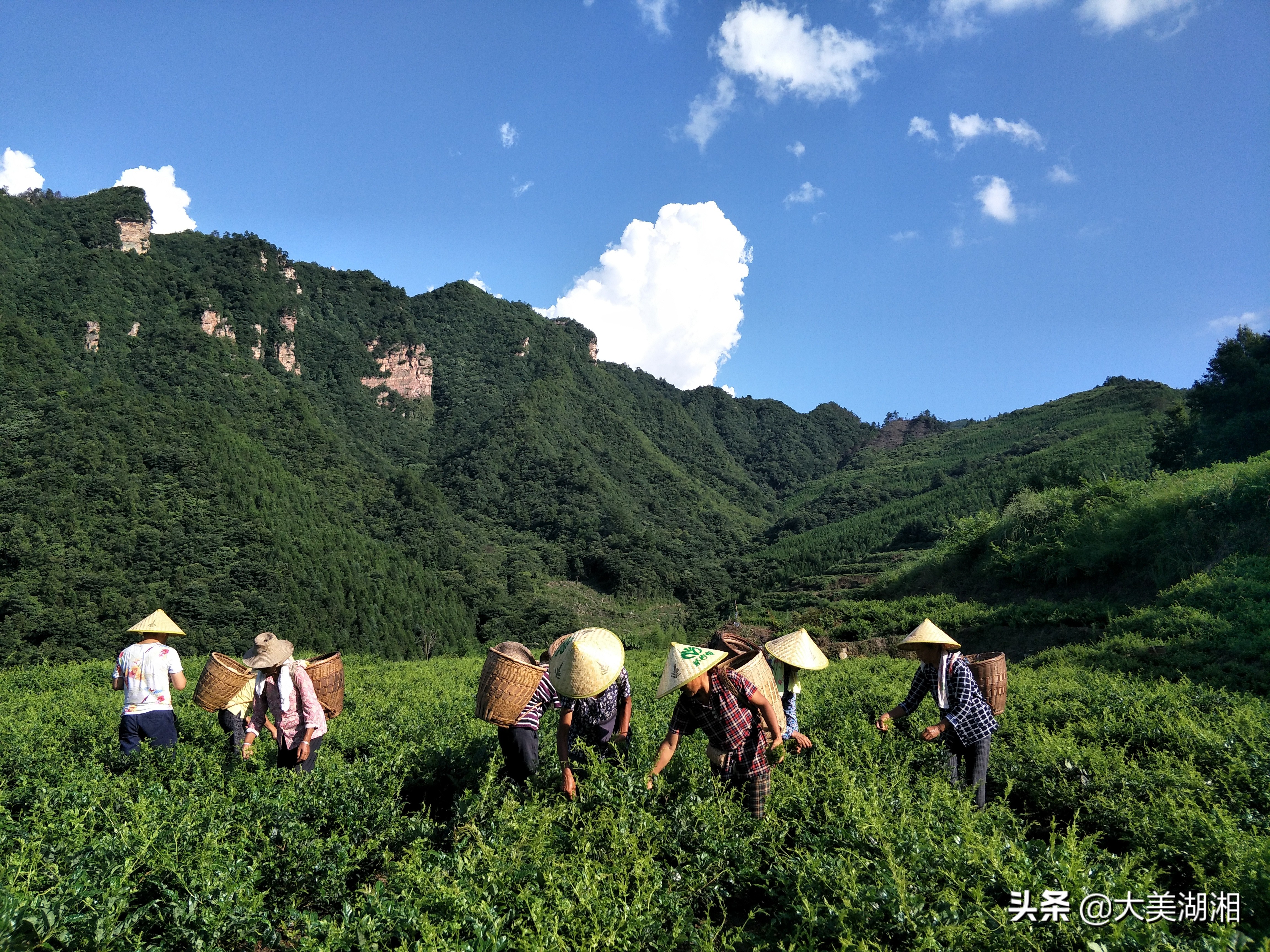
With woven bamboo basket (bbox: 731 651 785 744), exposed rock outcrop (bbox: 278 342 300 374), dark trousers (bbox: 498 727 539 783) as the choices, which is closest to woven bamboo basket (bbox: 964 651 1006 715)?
woven bamboo basket (bbox: 731 651 785 744)

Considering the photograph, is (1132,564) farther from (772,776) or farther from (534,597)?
(534,597)

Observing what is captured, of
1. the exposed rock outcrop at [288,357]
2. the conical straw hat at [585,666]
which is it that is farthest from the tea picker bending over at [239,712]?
the exposed rock outcrop at [288,357]

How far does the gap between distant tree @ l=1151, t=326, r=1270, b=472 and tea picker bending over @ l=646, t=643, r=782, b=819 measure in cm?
2756

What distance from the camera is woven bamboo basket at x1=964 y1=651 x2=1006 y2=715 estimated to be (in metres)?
6.04

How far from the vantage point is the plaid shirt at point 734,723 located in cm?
419

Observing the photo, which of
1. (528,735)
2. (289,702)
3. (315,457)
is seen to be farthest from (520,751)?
(315,457)

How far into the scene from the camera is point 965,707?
4867mm

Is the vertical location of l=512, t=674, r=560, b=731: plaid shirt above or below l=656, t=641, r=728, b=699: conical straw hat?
below

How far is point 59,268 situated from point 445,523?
2628 inches

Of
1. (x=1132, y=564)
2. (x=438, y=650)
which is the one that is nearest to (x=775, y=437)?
(x=438, y=650)

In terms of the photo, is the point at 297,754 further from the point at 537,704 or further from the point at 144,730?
the point at 537,704

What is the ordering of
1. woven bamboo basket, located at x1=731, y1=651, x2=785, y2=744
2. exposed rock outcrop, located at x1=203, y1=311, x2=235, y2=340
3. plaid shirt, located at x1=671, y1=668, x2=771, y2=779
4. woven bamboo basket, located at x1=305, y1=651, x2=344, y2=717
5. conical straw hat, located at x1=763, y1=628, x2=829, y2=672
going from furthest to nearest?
exposed rock outcrop, located at x1=203, y1=311, x2=235, y2=340 → woven bamboo basket, located at x1=305, y1=651, x2=344, y2=717 → conical straw hat, located at x1=763, y1=628, x2=829, y2=672 → woven bamboo basket, located at x1=731, y1=651, x2=785, y2=744 → plaid shirt, located at x1=671, y1=668, x2=771, y2=779

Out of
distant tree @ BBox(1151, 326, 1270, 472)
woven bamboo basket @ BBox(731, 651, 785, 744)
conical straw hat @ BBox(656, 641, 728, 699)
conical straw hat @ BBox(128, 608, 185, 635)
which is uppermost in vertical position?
distant tree @ BBox(1151, 326, 1270, 472)

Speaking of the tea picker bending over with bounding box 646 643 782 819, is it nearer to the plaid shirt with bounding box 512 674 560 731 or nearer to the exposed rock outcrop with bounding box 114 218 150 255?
the plaid shirt with bounding box 512 674 560 731
